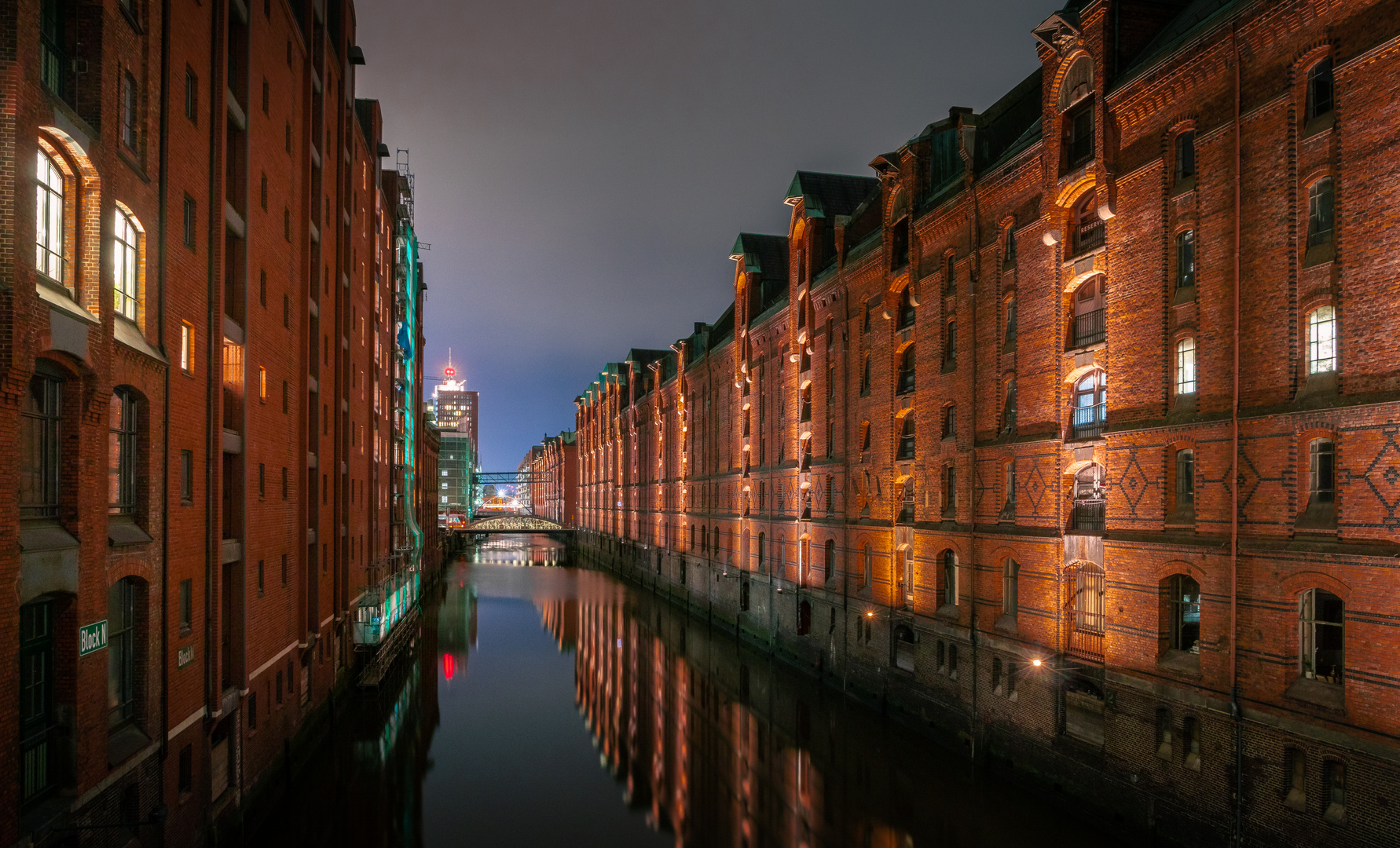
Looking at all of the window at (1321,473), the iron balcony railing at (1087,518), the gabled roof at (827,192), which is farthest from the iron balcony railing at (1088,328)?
the gabled roof at (827,192)

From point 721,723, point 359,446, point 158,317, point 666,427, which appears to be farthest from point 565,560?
point 158,317

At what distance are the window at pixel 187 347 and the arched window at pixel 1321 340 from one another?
17964 mm

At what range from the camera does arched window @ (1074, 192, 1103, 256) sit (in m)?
18.4

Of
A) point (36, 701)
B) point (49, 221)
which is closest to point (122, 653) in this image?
point (36, 701)

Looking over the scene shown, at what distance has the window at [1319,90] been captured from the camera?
43.9ft

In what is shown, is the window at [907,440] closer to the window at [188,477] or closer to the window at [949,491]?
the window at [949,491]

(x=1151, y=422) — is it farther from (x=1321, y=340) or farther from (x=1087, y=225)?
(x=1087, y=225)

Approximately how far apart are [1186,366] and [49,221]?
17576 mm

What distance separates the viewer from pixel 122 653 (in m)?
12.6

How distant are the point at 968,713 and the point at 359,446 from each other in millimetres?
23343

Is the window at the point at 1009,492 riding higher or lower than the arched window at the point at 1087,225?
lower

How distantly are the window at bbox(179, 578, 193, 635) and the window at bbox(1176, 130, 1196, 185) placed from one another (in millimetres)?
18929

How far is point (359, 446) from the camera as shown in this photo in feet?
108

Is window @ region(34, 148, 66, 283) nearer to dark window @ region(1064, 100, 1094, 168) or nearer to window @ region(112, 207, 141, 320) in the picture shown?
window @ region(112, 207, 141, 320)
